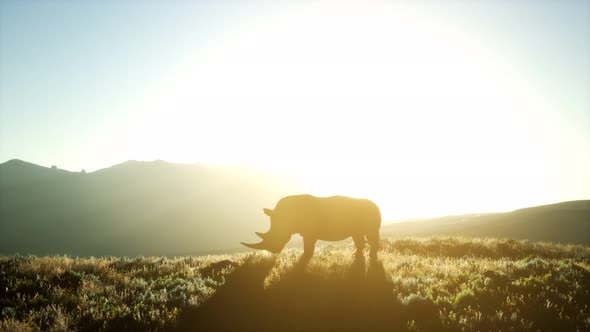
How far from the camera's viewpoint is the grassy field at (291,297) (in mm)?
6891

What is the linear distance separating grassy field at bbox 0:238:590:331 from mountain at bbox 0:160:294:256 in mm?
111639

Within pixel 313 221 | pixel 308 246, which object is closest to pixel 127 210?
pixel 308 246

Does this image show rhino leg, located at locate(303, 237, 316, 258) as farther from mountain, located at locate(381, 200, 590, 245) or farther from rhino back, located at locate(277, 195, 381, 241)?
mountain, located at locate(381, 200, 590, 245)

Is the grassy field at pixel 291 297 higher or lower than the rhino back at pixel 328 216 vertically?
lower

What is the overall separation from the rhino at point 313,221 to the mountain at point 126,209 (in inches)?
Result: 4409

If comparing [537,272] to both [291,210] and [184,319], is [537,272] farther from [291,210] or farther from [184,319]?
[184,319]

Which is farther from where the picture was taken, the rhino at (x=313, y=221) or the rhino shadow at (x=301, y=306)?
the rhino at (x=313, y=221)

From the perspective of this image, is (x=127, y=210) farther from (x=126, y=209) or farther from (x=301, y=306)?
(x=301, y=306)

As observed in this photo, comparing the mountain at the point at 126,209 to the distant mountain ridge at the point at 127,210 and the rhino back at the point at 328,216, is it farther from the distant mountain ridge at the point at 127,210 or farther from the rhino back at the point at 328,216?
the rhino back at the point at 328,216

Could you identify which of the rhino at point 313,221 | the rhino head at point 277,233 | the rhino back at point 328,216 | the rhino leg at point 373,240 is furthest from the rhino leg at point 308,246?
the rhino leg at point 373,240

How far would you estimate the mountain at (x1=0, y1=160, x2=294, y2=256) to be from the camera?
4953 inches

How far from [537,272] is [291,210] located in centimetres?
888

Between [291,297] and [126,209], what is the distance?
165100 mm

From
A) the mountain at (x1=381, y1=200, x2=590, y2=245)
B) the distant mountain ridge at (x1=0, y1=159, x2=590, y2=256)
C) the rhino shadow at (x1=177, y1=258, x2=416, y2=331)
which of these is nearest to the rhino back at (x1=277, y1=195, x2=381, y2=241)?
the rhino shadow at (x1=177, y1=258, x2=416, y2=331)
